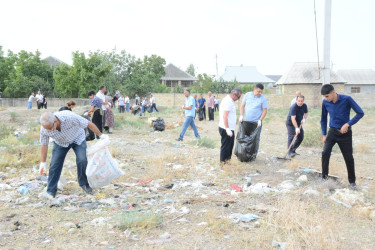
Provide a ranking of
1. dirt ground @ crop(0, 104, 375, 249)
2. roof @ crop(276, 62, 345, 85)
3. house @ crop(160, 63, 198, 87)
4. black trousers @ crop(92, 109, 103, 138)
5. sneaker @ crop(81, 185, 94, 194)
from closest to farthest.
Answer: dirt ground @ crop(0, 104, 375, 249) → sneaker @ crop(81, 185, 94, 194) → black trousers @ crop(92, 109, 103, 138) → roof @ crop(276, 62, 345, 85) → house @ crop(160, 63, 198, 87)

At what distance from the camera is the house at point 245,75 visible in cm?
5894

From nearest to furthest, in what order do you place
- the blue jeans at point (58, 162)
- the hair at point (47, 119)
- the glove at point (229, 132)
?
the hair at point (47, 119)
the blue jeans at point (58, 162)
the glove at point (229, 132)

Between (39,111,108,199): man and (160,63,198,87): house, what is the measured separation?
55.1 meters

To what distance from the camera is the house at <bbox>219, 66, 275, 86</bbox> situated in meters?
58.9

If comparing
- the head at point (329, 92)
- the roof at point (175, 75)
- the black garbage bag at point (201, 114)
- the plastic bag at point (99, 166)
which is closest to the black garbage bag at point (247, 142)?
the head at point (329, 92)

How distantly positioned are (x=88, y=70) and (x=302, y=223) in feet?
106

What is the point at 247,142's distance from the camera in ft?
24.7

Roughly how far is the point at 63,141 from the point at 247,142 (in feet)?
12.3

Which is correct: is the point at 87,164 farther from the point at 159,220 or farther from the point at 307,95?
the point at 307,95

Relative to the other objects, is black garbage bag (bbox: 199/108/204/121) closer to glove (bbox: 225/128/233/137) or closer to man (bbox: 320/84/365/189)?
glove (bbox: 225/128/233/137)

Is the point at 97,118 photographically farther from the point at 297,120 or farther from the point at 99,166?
the point at 297,120

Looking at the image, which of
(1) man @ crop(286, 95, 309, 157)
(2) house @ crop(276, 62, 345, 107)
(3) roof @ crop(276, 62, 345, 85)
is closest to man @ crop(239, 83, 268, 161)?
(1) man @ crop(286, 95, 309, 157)

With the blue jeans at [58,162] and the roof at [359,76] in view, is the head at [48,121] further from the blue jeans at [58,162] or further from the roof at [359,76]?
the roof at [359,76]

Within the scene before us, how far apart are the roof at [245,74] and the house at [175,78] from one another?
5.53 m
